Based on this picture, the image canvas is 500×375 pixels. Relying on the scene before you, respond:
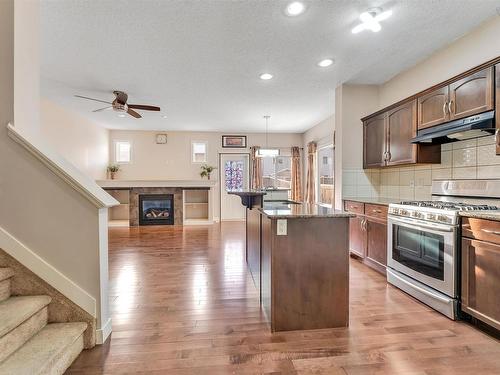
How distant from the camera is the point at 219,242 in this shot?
16.8 feet

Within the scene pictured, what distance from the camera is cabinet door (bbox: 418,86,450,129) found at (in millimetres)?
2816

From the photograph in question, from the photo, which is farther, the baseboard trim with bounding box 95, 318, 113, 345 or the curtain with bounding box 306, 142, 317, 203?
the curtain with bounding box 306, 142, 317, 203

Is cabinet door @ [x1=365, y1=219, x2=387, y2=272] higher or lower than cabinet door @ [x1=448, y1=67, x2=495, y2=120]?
below

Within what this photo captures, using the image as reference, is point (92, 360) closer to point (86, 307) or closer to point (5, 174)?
point (86, 307)

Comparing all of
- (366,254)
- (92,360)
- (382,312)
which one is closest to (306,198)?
(366,254)

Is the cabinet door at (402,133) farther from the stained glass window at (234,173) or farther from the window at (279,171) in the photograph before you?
the stained glass window at (234,173)

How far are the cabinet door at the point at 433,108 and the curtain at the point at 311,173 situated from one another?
3.92 metres

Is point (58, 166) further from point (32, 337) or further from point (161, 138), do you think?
point (161, 138)

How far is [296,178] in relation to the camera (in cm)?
788

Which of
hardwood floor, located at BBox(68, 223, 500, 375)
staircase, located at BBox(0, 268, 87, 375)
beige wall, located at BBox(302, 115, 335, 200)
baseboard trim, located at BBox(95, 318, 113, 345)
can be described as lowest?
hardwood floor, located at BBox(68, 223, 500, 375)

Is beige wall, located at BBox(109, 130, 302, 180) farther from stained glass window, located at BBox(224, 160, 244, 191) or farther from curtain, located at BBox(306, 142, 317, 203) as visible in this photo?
curtain, located at BBox(306, 142, 317, 203)

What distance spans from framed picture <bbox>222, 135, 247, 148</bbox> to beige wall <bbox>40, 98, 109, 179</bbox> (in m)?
3.31

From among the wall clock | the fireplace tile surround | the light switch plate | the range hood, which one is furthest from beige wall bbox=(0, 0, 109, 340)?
the wall clock

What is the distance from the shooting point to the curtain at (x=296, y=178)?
7876 millimetres
